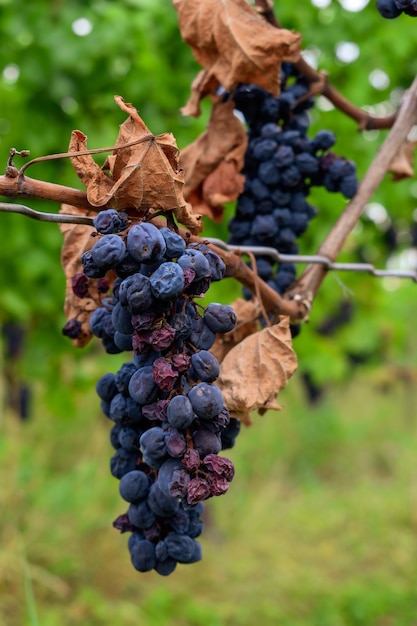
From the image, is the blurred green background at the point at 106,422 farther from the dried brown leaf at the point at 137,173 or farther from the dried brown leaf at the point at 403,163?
the dried brown leaf at the point at 137,173

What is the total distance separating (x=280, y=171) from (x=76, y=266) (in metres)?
0.40

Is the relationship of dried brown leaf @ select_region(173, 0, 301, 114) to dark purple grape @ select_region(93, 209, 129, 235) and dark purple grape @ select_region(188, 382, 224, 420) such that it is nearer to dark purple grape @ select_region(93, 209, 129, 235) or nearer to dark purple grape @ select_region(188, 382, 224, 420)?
dark purple grape @ select_region(93, 209, 129, 235)

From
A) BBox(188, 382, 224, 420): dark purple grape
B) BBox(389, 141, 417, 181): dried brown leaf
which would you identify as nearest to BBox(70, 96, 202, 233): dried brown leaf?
BBox(188, 382, 224, 420): dark purple grape

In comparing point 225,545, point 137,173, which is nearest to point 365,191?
point 137,173

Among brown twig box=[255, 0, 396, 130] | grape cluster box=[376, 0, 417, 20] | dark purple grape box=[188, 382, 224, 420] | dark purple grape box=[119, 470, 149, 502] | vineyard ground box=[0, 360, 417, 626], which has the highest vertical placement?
grape cluster box=[376, 0, 417, 20]

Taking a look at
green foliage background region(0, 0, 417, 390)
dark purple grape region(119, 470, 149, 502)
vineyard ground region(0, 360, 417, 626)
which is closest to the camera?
dark purple grape region(119, 470, 149, 502)

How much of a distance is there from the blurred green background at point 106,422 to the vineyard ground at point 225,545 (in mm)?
13

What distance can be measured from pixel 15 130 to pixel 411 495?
3.90 metres

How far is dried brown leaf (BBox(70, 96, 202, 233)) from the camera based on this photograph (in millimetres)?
715

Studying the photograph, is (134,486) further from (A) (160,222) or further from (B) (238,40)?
(B) (238,40)

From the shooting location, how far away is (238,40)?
1045 mm

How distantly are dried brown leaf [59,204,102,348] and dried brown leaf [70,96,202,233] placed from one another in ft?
0.64

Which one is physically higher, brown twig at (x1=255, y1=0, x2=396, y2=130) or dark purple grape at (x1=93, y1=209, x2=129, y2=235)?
brown twig at (x1=255, y1=0, x2=396, y2=130)

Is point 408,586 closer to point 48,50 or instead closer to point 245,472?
point 245,472
